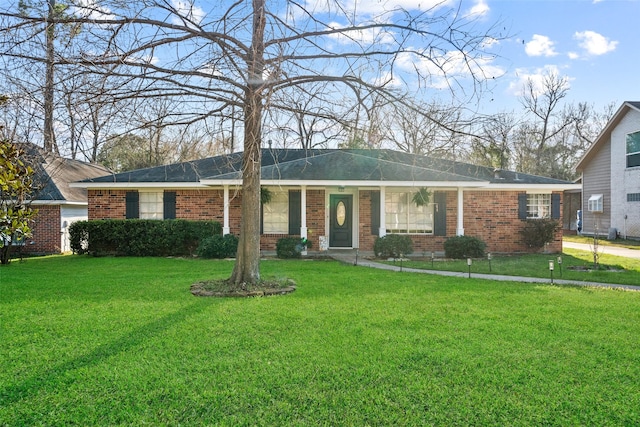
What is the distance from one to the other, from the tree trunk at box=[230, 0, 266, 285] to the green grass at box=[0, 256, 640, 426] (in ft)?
3.68

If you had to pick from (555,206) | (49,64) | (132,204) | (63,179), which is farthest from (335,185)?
(63,179)

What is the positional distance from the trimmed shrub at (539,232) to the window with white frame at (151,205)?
42.8ft

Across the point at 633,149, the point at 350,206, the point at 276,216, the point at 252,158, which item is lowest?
the point at 276,216

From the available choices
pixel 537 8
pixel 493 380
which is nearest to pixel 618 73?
pixel 537 8

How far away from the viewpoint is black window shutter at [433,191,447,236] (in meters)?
14.6

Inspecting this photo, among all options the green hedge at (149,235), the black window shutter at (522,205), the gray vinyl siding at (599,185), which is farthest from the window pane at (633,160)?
the green hedge at (149,235)

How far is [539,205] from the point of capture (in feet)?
49.7

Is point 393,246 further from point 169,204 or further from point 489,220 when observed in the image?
point 169,204

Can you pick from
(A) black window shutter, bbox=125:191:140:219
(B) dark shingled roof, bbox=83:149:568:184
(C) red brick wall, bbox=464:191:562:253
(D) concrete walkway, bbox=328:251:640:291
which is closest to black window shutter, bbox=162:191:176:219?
(B) dark shingled roof, bbox=83:149:568:184

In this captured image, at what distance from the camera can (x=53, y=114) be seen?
667 centimetres

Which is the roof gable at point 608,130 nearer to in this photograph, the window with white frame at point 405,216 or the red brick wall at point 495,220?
the red brick wall at point 495,220

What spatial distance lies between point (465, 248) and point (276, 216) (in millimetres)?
6463

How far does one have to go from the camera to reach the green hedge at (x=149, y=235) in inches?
547

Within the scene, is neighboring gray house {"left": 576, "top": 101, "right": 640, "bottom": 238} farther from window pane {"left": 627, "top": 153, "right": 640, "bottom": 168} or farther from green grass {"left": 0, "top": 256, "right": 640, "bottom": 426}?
green grass {"left": 0, "top": 256, "right": 640, "bottom": 426}
